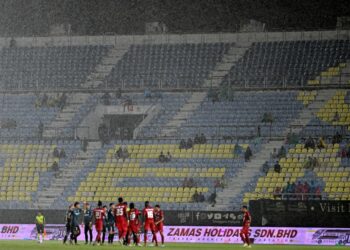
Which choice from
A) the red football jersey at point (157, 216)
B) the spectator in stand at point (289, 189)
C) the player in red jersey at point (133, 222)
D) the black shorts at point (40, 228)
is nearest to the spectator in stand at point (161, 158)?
the spectator in stand at point (289, 189)

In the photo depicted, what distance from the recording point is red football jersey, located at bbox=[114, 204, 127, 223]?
1737 inches

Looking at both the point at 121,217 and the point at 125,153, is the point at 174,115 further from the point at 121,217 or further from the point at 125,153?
the point at 121,217

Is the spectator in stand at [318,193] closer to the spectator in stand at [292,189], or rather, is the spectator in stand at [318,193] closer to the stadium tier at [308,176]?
the stadium tier at [308,176]

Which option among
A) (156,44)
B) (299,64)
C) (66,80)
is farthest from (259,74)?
(66,80)

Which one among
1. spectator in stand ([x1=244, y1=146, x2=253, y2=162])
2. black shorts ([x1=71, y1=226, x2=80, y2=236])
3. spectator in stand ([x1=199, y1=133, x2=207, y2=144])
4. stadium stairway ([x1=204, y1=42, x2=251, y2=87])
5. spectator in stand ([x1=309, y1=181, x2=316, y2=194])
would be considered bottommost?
black shorts ([x1=71, y1=226, x2=80, y2=236])

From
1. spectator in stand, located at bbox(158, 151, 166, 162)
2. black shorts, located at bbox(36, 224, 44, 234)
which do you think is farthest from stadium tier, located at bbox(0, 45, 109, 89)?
black shorts, located at bbox(36, 224, 44, 234)

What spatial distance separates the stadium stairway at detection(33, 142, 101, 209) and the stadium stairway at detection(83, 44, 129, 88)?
599 centimetres

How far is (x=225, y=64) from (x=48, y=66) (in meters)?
11.7

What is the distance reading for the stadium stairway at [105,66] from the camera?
233 feet

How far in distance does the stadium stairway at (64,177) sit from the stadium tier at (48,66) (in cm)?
685

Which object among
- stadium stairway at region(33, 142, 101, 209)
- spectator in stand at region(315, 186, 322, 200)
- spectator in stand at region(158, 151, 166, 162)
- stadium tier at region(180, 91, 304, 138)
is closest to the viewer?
spectator in stand at region(315, 186, 322, 200)

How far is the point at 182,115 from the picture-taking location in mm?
66750

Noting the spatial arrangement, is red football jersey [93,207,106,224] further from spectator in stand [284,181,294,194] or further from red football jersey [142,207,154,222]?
spectator in stand [284,181,294,194]

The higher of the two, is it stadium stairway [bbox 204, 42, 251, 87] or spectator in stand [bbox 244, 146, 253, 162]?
stadium stairway [bbox 204, 42, 251, 87]
